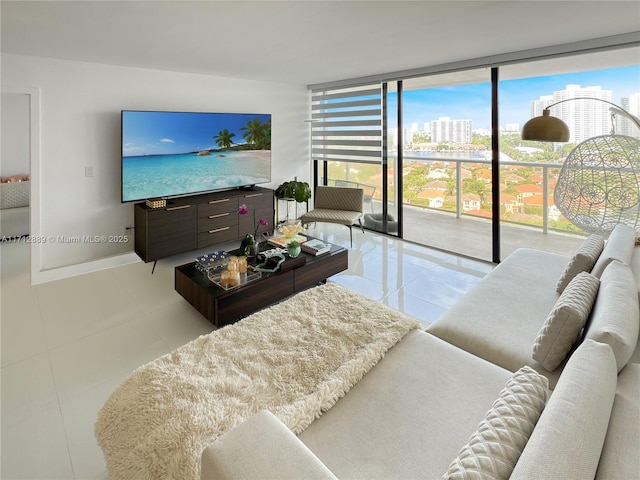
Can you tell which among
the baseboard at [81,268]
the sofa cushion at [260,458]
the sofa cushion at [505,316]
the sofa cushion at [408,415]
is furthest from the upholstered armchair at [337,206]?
the sofa cushion at [260,458]

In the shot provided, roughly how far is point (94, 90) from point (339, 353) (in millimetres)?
3879

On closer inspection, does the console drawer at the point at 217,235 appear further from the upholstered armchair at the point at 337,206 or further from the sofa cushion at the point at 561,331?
the sofa cushion at the point at 561,331

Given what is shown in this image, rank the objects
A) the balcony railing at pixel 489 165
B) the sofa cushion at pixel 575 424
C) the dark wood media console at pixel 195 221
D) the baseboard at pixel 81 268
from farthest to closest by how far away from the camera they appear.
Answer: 1. the balcony railing at pixel 489 165
2. the dark wood media console at pixel 195 221
3. the baseboard at pixel 81 268
4. the sofa cushion at pixel 575 424

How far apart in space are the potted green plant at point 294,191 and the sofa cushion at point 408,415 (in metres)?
3.90

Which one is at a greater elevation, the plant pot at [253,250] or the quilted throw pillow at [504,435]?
the plant pot at [253,250]

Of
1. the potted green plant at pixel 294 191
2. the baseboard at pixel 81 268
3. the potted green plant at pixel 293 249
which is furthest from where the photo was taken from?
the potted green plant at pixel 294 191

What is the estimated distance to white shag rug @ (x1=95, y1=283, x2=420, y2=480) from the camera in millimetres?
1236

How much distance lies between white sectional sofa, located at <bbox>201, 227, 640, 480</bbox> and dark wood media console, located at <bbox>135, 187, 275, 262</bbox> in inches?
123

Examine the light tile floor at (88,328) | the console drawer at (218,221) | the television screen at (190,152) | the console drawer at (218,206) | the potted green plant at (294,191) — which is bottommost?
the light tile floor at (88,328)

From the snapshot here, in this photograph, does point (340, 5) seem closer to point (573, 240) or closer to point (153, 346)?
point (153, 346)

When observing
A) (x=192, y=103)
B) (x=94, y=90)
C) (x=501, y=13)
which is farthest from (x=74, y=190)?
(x=501, y=13)

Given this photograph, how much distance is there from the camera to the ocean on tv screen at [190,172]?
156 inches

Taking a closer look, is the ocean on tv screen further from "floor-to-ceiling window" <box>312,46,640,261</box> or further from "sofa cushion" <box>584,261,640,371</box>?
"sofa cushion" <box>584,261,640,371</box>

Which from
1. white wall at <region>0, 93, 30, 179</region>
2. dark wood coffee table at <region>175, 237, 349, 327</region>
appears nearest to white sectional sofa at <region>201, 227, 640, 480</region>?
dark wood coffee table at <region>175, 237, 349, 327</region>
